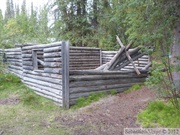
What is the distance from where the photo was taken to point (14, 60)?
10070 millimetres

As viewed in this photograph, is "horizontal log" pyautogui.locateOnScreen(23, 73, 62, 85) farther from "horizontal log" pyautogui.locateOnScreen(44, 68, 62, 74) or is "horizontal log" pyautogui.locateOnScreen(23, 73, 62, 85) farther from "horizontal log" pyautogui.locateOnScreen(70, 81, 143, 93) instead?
"horizontal log" pyautogui.locateOnScreen(70, 81, 143, 93)

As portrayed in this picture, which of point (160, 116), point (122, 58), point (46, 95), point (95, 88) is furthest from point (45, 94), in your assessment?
point (160, 116)

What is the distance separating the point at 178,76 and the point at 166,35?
147cm

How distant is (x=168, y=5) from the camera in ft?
14.3

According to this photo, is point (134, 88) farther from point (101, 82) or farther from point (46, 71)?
point (46, 71)

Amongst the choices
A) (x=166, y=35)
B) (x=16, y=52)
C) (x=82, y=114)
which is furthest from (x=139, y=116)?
(x=16, y=52)

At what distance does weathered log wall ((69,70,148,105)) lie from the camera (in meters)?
5.66

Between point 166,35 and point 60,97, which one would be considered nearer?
point 166,35

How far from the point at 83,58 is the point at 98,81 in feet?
12.7

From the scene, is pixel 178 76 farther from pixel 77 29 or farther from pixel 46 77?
pixel 77 29

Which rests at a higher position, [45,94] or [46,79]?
[46,79]

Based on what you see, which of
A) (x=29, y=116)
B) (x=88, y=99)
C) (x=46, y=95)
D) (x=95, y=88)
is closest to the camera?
(x=29, y=116)

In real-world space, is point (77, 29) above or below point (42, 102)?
above

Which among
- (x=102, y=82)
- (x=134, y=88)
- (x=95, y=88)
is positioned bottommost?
(x=134, y=88)
